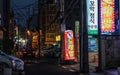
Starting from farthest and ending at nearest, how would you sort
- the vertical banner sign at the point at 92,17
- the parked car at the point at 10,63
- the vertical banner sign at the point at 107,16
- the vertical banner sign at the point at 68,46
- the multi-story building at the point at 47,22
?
the multi-story building at the point at 47,22
the vertical banner sign at the point at 68,46
the vertical banner sign at the point at 92,17
the vertical banner sign at the point at 107,16
the parked car at the point at 10,63

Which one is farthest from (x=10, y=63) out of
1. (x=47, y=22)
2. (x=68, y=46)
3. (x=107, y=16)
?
(x=47, y=22)

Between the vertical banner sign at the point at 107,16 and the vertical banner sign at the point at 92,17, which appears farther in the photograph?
the vertical banner sign at the point at 92,17

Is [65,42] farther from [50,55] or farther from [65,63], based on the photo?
[50,55]

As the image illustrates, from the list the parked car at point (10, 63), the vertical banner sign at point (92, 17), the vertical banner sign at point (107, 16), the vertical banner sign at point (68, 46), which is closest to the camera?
the parked car at point (10, 63)

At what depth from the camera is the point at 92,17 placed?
1225 inches

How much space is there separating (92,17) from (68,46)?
913 centimetres

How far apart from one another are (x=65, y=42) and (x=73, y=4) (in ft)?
35.9

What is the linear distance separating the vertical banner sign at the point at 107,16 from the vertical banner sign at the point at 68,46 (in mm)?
9597

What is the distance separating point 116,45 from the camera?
3169 cm

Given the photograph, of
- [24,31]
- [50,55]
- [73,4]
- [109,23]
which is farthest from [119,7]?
[24,31]

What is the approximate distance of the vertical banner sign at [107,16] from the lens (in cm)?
3011

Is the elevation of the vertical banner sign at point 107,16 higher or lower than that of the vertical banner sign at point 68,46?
higher

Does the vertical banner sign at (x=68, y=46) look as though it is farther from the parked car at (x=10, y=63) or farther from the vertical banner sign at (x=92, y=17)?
the parked car at (x=10, y=63)

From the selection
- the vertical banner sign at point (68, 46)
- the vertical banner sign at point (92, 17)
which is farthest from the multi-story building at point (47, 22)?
the vertical banner sign at point (92, 17)
